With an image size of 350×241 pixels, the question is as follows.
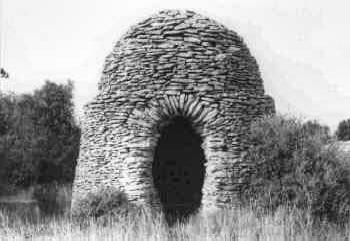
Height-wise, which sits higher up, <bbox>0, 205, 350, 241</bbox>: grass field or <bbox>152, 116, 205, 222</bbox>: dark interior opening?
<bbox>152, 116, 205, 222</bbox>: dark interior opening

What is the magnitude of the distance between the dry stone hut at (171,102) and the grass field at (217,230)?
1.08 m

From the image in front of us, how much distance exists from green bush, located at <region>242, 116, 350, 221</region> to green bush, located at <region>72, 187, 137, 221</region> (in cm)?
258

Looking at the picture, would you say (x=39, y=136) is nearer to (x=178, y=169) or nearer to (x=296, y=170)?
(x=178, y=169)

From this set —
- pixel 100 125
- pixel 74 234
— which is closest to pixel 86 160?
pixel 100 125

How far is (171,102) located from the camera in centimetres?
1020

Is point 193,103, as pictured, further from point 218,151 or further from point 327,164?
point 327,164

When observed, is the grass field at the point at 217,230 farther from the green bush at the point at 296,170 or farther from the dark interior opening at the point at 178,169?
the dark interior opening at the point at 178,169

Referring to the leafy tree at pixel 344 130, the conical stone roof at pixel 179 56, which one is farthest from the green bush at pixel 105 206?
the leafy tree at pixel 344 130

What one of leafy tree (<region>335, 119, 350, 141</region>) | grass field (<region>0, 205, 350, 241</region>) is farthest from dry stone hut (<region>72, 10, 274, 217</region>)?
leafy tree (<region>335, 119, 350, 141</region>)

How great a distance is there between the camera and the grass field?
282 inches

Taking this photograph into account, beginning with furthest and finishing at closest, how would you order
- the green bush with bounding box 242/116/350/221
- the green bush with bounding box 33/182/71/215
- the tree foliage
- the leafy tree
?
the leafy tree < the tree foliage < the green bush with bounding box 33/182/71/215 < the green bush with bounding box 242/116/350/221

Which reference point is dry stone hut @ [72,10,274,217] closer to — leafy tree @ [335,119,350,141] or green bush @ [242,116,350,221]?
green bush @ [242,116,350,221]

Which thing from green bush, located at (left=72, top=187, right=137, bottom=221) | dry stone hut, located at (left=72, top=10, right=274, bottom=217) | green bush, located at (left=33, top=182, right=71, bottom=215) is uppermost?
dry stone hut, located at (left=72, top=10, right=274, bottom=217)

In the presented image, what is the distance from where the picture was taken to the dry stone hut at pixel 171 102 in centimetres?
1012
